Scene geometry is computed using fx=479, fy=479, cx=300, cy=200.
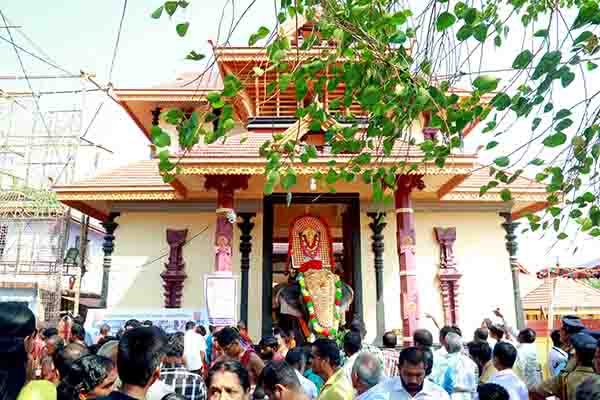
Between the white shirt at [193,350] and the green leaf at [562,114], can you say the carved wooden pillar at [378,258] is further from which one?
the green leaf at [562,114]

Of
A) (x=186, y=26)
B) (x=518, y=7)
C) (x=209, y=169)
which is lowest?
(x=186, y=26)

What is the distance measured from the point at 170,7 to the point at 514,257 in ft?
35.0

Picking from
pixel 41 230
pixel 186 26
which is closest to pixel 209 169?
pixel 186 26

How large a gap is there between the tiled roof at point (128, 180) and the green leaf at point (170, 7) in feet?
27.3

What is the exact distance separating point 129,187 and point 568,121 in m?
9.41

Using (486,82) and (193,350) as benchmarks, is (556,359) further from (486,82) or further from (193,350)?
(193,350)

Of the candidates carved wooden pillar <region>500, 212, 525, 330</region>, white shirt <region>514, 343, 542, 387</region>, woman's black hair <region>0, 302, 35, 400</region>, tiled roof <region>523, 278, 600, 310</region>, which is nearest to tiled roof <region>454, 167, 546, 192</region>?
carved wooden pillar <region>500, 212, 525, 330</region>

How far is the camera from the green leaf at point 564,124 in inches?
108

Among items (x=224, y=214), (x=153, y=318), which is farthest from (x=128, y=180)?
(x=153, y=318)

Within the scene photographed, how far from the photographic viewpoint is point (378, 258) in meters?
10.7

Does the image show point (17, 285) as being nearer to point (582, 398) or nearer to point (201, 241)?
point (201, 241)

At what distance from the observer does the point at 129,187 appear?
1052cm

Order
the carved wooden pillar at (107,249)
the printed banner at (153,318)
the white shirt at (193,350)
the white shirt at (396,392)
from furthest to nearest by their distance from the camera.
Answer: the carved wooden pillar at (107,249) < the printed banner at (153,318) < the white shirt at (193,350) < the white shirt at (396,392)

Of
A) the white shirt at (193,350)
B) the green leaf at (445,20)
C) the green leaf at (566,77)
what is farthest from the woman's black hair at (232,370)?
the white shirt at (193,350)
